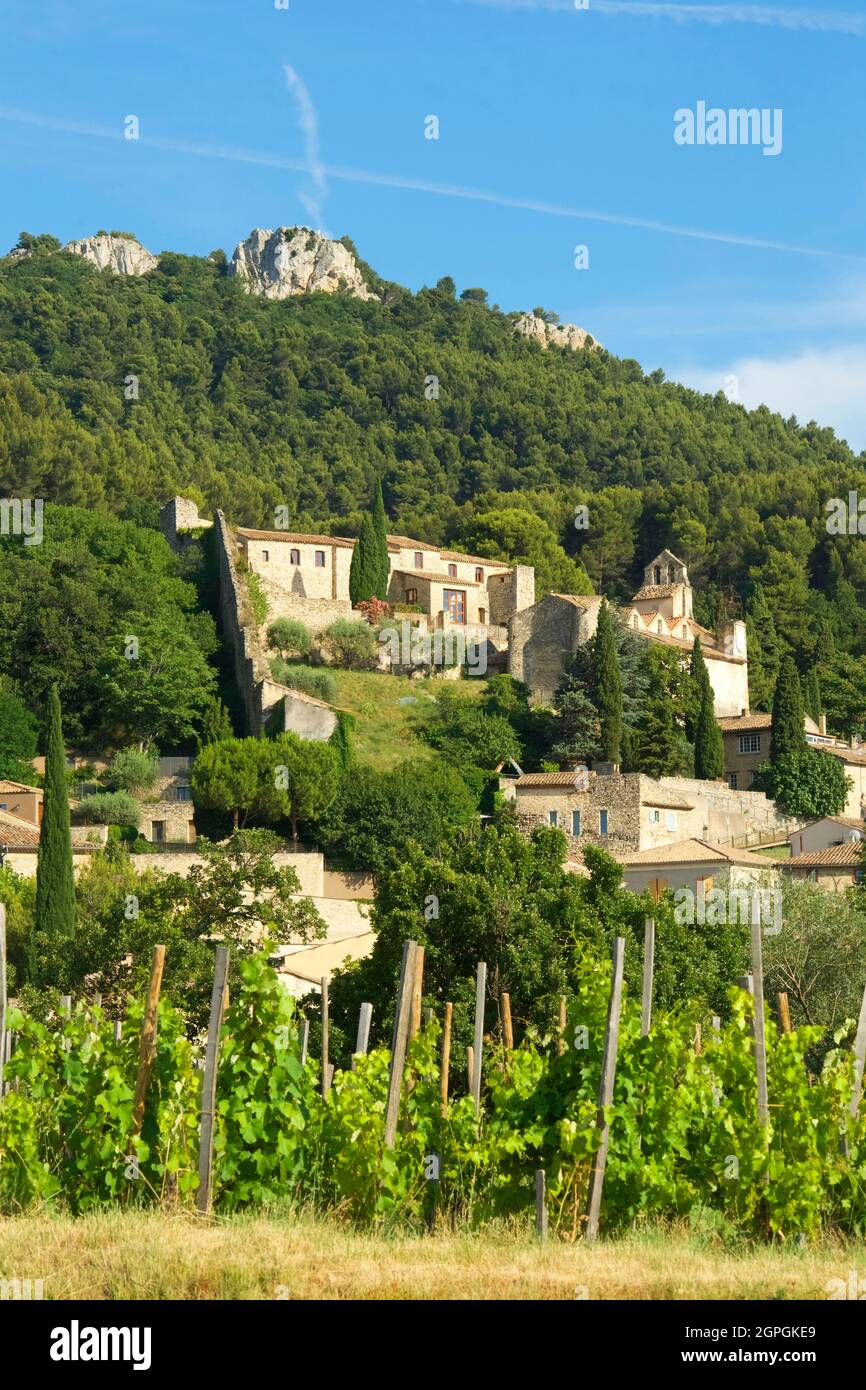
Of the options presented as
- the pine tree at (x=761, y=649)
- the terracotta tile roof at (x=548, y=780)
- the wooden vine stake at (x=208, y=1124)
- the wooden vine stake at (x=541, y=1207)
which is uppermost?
the pine tree at (x=761, y=649)

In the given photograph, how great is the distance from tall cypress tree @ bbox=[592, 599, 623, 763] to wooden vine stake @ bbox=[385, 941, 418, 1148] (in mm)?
37224

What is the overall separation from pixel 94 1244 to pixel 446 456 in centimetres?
9020

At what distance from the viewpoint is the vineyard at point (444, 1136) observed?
1016 centimetres

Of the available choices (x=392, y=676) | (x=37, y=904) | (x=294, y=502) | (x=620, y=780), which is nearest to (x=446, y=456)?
(x=294, y=502)

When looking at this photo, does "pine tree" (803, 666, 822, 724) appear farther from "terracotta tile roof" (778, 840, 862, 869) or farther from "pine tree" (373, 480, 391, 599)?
"terracotta tile roof" (778, 840, 862, 869)

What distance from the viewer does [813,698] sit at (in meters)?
57.5

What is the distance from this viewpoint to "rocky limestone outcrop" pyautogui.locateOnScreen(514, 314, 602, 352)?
119m

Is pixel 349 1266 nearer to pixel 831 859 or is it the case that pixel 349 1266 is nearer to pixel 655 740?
pixel 831 859

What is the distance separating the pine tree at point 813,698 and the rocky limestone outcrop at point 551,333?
2524 inches

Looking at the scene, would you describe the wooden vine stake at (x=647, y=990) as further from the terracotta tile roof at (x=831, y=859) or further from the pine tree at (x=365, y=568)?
the pine tree at (x=365, y=568)

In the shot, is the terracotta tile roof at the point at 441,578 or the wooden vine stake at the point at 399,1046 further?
the terracotta tile roof at the point at 441,578

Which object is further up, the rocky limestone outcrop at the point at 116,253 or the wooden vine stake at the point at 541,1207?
the rocky limestone outcrop at the point at 116,253

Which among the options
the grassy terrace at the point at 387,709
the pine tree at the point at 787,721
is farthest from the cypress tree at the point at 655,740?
the grassy terrace at the point at 387,709
